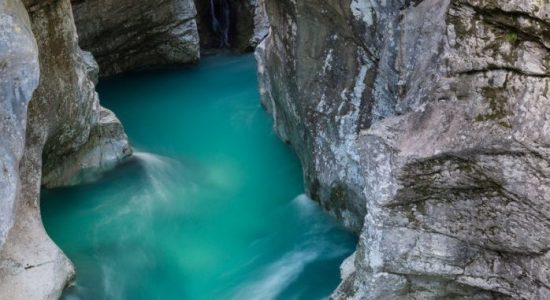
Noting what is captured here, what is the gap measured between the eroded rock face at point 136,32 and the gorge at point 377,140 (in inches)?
158

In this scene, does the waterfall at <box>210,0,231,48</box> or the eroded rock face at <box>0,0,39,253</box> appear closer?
the eroded rock face at <box>0,0,39,253</box>

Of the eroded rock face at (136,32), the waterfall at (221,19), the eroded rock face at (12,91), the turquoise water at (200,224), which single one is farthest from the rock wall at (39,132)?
the waterfall at (221,19)

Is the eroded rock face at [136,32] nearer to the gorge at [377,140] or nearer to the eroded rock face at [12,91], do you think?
the gorge at [377,140]

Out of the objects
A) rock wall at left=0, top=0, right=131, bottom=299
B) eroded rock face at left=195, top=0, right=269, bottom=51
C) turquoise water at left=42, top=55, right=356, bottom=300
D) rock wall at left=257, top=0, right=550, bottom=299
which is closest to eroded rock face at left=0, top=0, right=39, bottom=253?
rock wall at left=0, top=0, right=131, bottom=299

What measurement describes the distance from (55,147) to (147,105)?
4.55m

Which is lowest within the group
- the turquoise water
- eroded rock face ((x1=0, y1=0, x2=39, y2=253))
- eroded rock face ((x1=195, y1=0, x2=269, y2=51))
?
the turquoise water

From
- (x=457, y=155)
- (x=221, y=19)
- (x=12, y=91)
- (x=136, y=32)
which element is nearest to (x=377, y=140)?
(x=457, y=155)

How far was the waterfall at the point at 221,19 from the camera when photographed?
16797mm

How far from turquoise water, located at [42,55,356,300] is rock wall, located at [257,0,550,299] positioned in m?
1.44

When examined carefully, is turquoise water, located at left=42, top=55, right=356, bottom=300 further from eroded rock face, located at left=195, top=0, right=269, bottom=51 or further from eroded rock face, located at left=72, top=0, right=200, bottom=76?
eroded rock face, located at left=195, top=0, right=269, bottom=51

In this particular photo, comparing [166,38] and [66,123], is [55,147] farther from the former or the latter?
[166,38]

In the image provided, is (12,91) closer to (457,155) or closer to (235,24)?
(457,155)

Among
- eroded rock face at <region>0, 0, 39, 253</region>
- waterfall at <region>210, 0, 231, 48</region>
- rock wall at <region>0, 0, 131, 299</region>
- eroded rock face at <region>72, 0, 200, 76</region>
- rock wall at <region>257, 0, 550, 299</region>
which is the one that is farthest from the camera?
waterfall at <region>210, 0, 231, 48</region>

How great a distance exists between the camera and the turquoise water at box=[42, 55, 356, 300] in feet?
25.2
